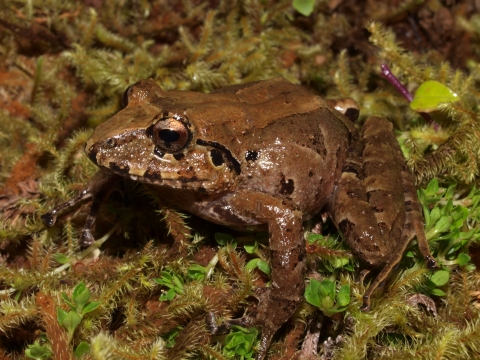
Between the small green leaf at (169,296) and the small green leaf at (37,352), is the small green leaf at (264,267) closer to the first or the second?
the small green leaf at (169,296)

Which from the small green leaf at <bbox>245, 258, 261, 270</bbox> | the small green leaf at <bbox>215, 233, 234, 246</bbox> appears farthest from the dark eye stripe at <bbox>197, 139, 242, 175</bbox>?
the small green leaf at <bbox>245, 258, 261, 270</bbox>

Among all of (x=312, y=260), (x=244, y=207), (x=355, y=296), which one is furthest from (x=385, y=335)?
(x=244, y=207)

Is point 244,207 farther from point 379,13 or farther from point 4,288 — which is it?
point 379,13

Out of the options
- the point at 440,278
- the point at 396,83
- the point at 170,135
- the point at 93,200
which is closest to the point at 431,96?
the point at 396,83

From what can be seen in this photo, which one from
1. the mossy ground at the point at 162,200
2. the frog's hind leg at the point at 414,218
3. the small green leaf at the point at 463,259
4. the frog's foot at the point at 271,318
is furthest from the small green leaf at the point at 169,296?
the small green leaf at the point at 463,259

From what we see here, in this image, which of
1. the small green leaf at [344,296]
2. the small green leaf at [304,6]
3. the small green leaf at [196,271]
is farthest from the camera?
the small green leaf at [304,6]

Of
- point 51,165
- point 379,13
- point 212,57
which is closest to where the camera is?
point 51,165
